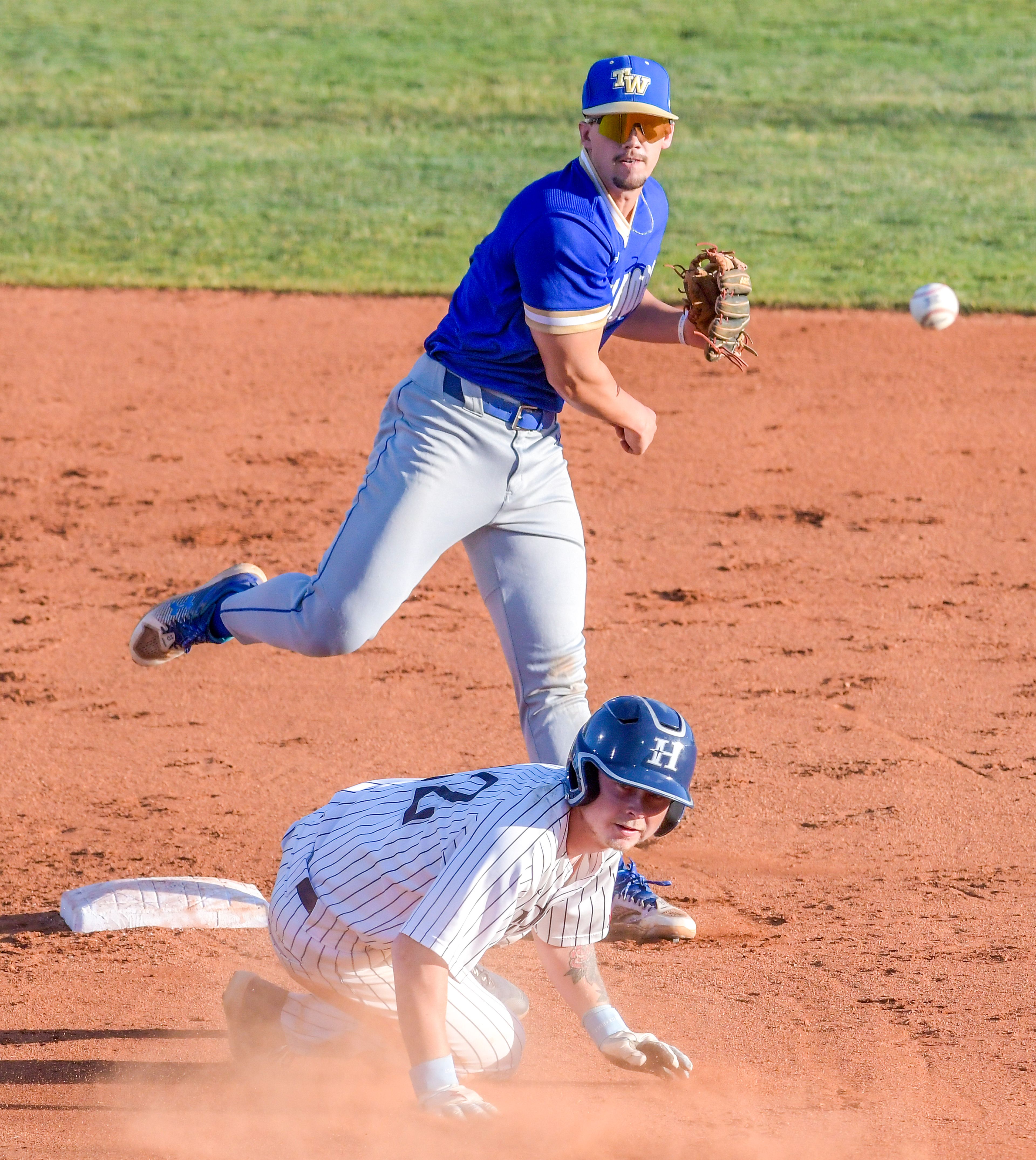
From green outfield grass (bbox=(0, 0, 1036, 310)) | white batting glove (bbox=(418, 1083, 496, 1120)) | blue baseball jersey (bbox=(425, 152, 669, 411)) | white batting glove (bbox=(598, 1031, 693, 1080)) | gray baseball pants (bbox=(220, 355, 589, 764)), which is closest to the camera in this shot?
white batting glove (bbox=(418, 1083, 496, 1120))

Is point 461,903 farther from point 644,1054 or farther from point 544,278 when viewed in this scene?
point 544,278

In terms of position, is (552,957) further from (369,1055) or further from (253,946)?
(253,946)

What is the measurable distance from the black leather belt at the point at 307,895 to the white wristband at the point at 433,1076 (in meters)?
0.59

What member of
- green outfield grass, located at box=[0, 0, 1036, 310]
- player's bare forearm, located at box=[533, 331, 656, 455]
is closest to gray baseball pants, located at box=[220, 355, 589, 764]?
player's bare forearm, located at box=[533, 331, 656, 455]

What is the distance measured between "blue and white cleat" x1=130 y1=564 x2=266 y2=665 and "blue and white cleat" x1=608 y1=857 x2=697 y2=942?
1.34 m

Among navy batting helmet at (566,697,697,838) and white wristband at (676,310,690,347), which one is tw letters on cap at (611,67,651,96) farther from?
navy batting helmet at (566,697,697,838)

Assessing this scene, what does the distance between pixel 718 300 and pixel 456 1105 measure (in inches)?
93.9

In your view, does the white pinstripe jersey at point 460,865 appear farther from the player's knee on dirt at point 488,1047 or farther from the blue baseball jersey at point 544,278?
the blue baseball jersey at point 544,278

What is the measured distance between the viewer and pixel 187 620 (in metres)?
4.44

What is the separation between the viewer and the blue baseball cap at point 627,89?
12.5ft

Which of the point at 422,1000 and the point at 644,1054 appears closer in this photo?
the point at 422,1000

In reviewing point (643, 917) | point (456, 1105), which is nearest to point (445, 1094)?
point (456, 1105)

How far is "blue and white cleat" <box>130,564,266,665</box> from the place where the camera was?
4.43 metres

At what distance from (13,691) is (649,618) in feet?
8.50
